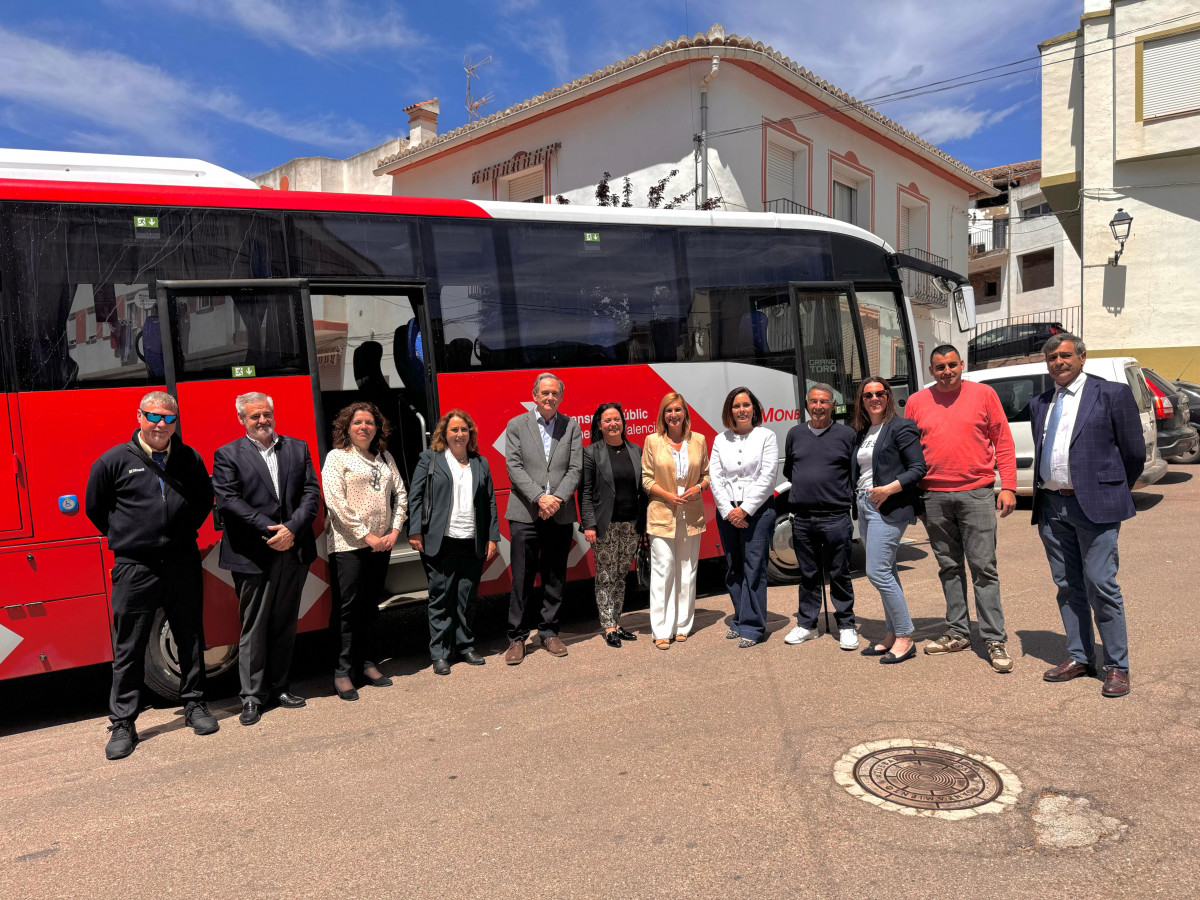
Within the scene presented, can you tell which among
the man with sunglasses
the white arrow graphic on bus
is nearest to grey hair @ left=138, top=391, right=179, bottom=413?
the man with sunglasses

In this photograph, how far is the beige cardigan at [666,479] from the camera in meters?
6.24

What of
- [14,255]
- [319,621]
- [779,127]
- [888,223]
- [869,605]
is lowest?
[869,605]

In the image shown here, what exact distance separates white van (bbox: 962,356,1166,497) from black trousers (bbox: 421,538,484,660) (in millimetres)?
7665

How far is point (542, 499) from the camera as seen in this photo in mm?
6012

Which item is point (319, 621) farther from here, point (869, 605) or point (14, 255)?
point (869, 605)

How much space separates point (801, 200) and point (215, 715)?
17.5 meters

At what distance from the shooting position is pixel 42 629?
4941 millimetres

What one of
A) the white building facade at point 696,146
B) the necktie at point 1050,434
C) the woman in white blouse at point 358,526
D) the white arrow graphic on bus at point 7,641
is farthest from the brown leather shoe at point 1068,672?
the white building facade at point 696,146

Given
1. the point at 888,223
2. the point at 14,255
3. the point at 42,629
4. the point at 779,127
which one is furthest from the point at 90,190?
the point at 888,223

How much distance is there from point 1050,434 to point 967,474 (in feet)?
1.72

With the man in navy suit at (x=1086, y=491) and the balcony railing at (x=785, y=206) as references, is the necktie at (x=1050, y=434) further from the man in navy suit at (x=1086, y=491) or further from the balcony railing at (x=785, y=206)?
the balcony railing at (x=785, y=206)

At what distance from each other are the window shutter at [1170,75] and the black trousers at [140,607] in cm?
2319

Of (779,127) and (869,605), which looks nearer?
(869,605)

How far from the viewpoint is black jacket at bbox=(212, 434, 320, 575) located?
4.93 m
